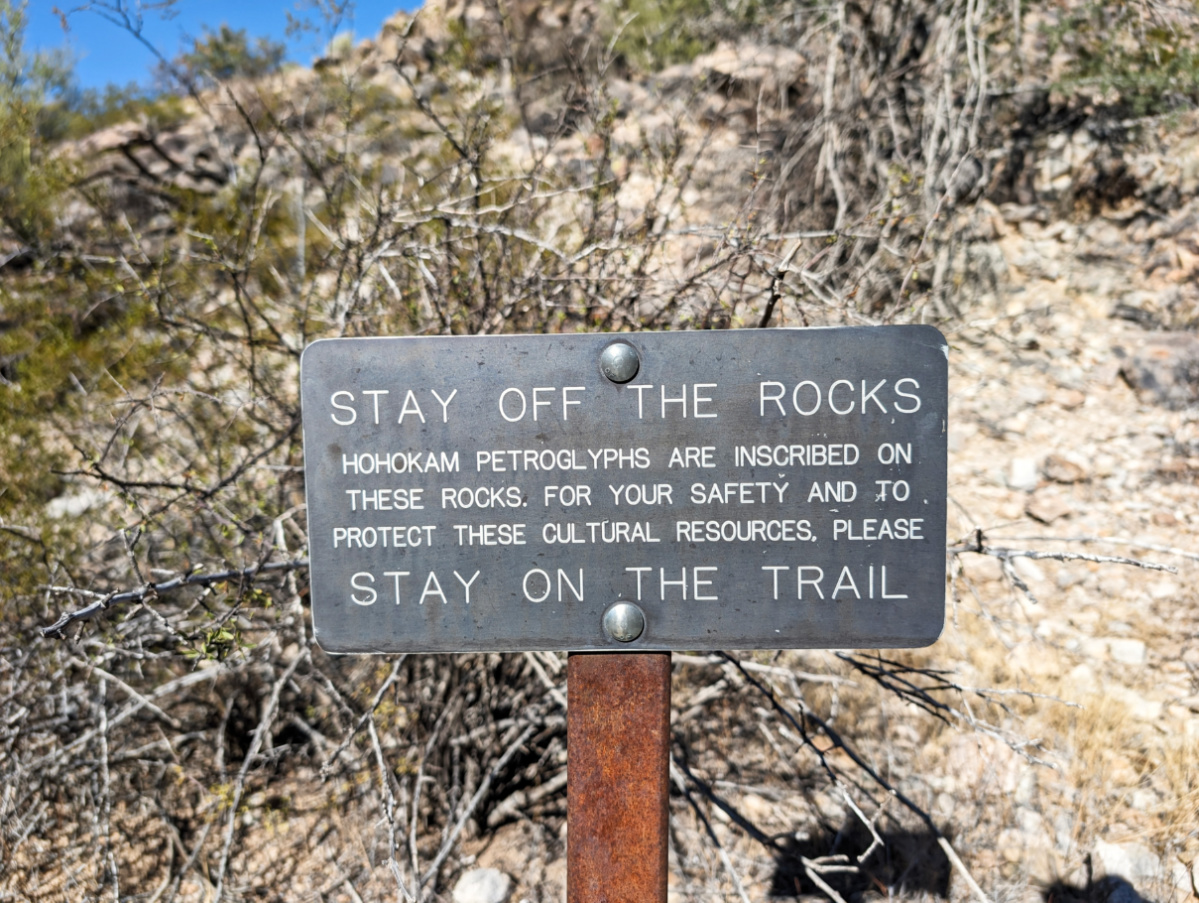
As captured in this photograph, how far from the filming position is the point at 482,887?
240 cm

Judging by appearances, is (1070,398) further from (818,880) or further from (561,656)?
(818,880)

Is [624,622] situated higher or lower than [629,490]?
lower

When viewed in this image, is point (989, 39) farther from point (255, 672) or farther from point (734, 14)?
point (255, 672)

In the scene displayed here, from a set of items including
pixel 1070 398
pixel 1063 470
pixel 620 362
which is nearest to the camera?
pixel 620 362

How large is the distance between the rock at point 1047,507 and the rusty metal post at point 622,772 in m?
3.31

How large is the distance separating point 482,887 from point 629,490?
5.74ft

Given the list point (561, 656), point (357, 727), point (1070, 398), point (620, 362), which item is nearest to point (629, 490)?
point (620, 362)

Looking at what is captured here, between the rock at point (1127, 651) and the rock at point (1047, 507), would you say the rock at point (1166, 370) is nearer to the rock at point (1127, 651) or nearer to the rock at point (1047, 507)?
the rock at point (1047, 507)

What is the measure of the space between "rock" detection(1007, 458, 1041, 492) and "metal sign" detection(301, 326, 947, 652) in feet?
10.6

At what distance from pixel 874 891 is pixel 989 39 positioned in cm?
555

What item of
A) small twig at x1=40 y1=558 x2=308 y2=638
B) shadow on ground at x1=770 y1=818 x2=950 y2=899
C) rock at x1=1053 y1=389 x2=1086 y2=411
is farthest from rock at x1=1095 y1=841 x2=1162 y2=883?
rock at x1=1053 y1=389 x2=1086 y2=411

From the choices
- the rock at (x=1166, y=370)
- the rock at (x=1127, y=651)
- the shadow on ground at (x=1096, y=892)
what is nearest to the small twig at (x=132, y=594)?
the shadow on ground at (x=1096, y=892)

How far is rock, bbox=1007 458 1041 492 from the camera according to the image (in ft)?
13.3

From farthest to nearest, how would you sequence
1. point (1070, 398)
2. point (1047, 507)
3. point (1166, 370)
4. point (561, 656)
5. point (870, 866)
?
point (1070, 398) → point (1166, 370) → point (1047, 507) → point (561, 656) → point (870, 866)
